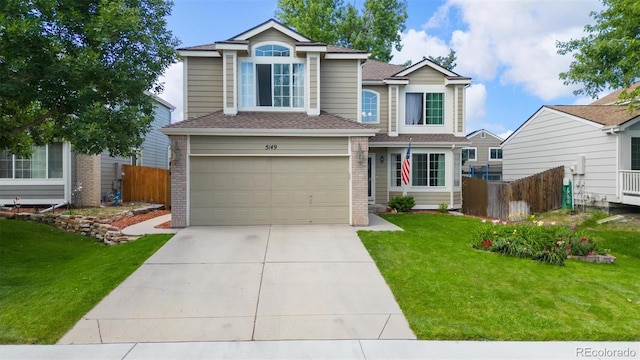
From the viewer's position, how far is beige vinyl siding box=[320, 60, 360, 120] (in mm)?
14352

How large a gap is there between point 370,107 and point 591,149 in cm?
885

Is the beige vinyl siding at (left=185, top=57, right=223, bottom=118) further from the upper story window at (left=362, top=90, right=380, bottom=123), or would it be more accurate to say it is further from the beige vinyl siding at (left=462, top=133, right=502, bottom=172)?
the beige vinyl siding at (left=462, top=133, right=502, bottom=172)

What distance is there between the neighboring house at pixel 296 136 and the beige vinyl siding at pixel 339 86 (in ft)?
0.12

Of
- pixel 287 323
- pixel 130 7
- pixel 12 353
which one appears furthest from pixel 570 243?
pixel 130 7

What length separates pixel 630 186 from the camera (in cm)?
1345

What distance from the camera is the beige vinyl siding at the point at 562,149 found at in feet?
47.6

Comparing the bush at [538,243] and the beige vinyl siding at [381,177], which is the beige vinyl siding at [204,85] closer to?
the beige vinyl siding at [381,177]

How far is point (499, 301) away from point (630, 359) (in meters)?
1.77

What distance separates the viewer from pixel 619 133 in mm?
14070

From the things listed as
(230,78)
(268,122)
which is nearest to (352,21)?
(230,78)

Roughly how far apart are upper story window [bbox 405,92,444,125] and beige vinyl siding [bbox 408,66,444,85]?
544 mm

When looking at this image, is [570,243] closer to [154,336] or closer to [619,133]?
[619,133]

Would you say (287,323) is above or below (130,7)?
below

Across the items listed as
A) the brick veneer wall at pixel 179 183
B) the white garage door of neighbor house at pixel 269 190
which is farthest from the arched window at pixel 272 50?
the brick veneer wall at pixel 179 183
